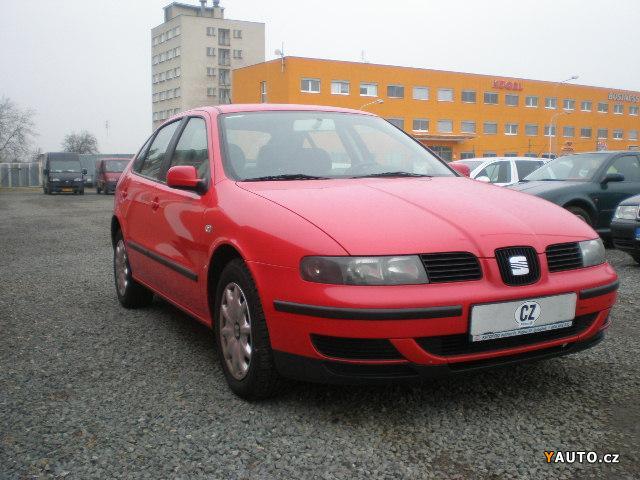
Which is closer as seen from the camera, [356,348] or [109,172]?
[356,348]

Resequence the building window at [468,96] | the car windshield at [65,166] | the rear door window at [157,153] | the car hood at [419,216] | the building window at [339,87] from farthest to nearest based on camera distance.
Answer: the building window at [468,96]
the building window at [339,87]
the car windshield at [65,166]
the rear door window at [157,153]
the car hood at [419,216]

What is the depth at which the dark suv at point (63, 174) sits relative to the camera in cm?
3550

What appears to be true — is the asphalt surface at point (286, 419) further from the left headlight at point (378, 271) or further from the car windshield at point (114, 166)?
the car windshield at point (114, 166)

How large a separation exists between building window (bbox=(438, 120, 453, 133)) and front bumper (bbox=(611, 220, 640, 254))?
188ft

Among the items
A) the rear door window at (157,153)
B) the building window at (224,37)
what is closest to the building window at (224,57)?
the building window at (224,37)

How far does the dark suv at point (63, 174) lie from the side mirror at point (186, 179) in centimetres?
3411

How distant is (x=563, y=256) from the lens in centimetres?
313

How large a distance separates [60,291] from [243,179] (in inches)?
137

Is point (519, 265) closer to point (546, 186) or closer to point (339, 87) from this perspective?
point (546, 186)

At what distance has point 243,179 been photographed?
12.0 feet

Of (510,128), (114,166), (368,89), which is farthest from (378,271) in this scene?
(510,128)

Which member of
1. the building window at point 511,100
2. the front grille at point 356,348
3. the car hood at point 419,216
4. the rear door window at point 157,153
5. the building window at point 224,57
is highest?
the building window at point 224,57

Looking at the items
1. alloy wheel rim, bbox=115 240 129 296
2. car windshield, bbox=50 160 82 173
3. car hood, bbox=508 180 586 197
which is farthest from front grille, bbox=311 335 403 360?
car windshield, bbox=50 160 82 173

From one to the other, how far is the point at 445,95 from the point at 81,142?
167 ft
